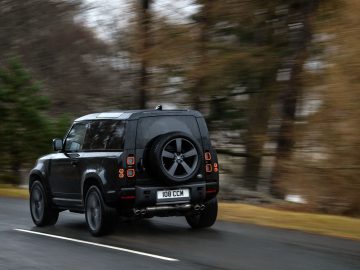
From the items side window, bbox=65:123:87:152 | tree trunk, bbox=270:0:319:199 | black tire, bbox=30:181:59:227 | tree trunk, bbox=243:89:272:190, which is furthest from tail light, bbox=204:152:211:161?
tree trunk, bbox=243:89:272:190

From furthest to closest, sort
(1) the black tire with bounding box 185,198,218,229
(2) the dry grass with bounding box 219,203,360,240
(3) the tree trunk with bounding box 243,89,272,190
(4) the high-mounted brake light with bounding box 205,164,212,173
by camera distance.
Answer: (3) the tree trunk with bounding box 243,89,272,190
(1) the black tire with bounding box 185,198,218,229
(4) the high-mounted brake light with bounding box 205,164,212,173
(2) the dry grass with bounding box 219,203,360,240

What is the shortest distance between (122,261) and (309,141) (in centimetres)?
818

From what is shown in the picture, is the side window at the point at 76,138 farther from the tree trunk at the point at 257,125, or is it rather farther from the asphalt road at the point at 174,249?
the tree trunk at the point at 257,125

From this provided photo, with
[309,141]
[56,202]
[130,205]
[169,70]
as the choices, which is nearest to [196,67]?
[169,70]

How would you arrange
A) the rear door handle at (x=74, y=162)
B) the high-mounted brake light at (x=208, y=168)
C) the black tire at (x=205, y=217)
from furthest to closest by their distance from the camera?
the rear door handle at (x=74, y=162)
the black tire at (x=205, y=217)
the high-mounted brake light at (x=208, y=168)

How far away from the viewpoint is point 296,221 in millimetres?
11938

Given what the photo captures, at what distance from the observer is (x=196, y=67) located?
2014cm

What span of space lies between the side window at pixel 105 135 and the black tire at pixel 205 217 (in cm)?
179

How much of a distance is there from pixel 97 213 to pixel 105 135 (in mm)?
1232

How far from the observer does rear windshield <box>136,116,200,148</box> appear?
409 inches

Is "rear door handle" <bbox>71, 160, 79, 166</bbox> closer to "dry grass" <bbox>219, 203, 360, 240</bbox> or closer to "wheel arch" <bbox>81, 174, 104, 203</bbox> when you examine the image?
"wheel arch" <bbox>81, 174, 104, 203</bbox>

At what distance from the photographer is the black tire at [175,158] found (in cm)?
1022

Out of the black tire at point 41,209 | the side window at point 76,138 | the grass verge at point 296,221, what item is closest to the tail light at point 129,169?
the side window at point 76,138

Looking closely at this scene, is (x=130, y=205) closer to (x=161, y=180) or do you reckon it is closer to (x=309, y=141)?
(x=161, y=180)
